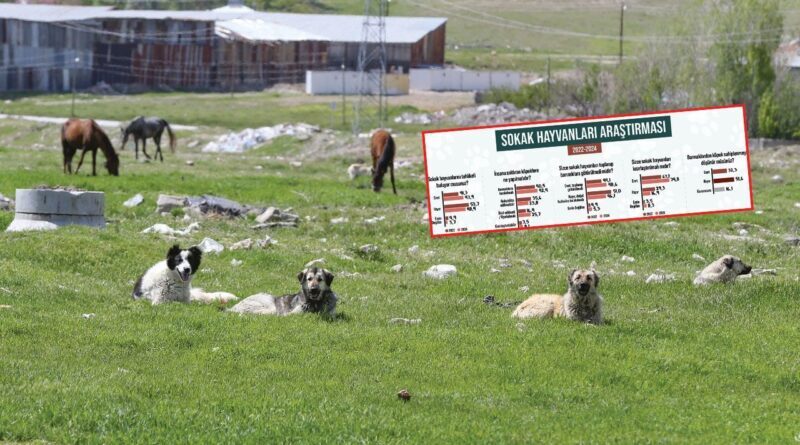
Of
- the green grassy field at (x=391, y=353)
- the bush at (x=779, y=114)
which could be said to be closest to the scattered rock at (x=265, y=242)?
the green grassy field at (x=391, y=353)

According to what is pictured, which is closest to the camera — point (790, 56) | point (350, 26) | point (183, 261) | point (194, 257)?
point (183, 261)

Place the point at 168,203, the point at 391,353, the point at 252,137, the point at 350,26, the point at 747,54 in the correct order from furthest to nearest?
1. the point at 350,26
2. the point at 747,54
3. the point at 252,137
4. the point at 168,203
5. the point at 391,353

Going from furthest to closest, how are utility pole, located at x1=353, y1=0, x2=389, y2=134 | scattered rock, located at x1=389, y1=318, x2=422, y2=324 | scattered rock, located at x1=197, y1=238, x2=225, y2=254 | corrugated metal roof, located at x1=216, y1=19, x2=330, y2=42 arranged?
corrugated metal roof, located at x1=216, y1=19, x2=330, y2=42 → utility pole, located at x1=353, y1=0, x2=389, y2=134 → scattered rock, located at x1=197, y1=238, x2=225, y2=254 → scattered rock, located at x1=389, y1=318, x2=422, y2=324

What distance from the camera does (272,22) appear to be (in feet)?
411

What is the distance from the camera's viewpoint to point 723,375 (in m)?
14.1

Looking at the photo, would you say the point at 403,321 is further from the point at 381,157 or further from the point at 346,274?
the point at 381,157

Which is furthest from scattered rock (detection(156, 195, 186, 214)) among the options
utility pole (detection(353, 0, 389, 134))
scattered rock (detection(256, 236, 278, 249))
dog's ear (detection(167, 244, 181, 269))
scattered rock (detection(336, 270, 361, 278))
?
utility pole (detection(353, 0, 389, 134))

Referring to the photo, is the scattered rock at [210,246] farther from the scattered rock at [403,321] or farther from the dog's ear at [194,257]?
the scattered rock at [403,321]

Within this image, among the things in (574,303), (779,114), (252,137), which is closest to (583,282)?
(574,303)

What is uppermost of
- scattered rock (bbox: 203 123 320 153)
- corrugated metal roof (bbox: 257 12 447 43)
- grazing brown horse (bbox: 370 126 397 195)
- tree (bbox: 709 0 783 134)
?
corrugated metal roof (bbox: 257 12 447 43)

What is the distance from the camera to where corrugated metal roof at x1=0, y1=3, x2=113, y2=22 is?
114144 mm

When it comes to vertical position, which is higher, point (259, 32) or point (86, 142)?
point (259, 32)

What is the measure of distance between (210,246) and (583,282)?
9838 millimetres

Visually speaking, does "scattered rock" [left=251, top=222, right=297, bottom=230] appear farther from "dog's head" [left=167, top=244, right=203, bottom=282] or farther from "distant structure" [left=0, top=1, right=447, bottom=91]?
"distant structure" [left=0, top=1, right=447, bottom=91]
